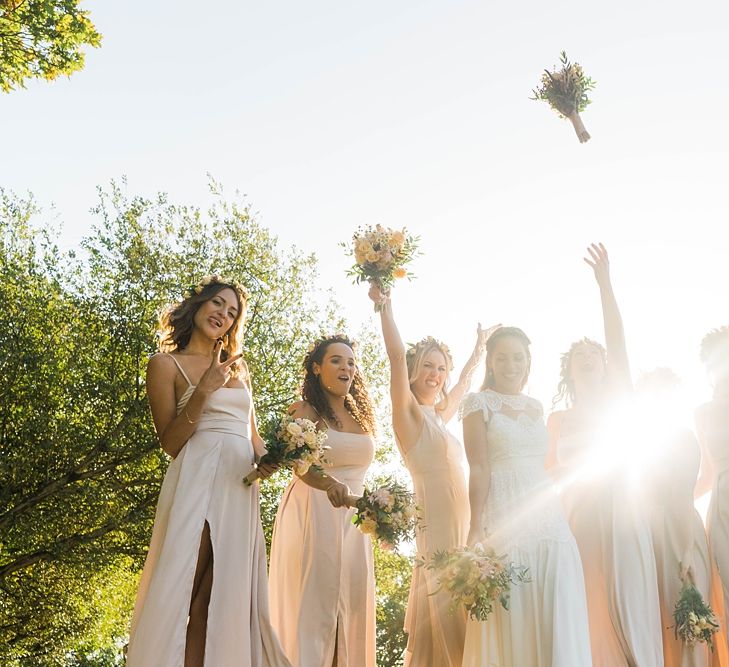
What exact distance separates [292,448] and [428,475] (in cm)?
185

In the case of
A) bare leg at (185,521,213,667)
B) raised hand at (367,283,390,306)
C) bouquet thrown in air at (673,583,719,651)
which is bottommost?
bare leg at (185,521,213,667)

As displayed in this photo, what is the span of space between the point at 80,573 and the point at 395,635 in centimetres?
2211

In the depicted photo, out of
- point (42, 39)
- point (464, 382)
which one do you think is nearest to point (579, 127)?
point (464, 382)

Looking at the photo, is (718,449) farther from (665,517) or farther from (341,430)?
(341,430)

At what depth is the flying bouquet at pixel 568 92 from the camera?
686 cm

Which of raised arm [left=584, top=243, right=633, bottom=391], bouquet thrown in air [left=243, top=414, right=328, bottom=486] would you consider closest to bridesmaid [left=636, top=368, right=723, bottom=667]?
raised arm [left=584, top=243, right=633, bottom=391]

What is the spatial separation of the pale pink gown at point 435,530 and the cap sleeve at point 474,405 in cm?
62

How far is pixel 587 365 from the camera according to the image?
7.93m

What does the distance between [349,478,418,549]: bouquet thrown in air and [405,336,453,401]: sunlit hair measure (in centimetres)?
180

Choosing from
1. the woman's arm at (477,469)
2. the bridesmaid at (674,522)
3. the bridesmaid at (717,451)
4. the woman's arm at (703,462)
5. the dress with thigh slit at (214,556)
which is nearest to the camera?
the dress with thigh slit at (214,556)


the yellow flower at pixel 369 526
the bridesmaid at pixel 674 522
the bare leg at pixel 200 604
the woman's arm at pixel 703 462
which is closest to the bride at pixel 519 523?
Result: the yellow flower at pixel 369 526

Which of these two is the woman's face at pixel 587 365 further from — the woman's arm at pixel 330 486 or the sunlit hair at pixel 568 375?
the woman's arm at pixel 330 486

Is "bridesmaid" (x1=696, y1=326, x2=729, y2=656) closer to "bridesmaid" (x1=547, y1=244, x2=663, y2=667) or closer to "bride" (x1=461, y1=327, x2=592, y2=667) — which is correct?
"bridesmaid" (x1=547, y1=244, x2=663, y2=667)

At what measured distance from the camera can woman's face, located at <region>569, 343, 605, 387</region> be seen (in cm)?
791
